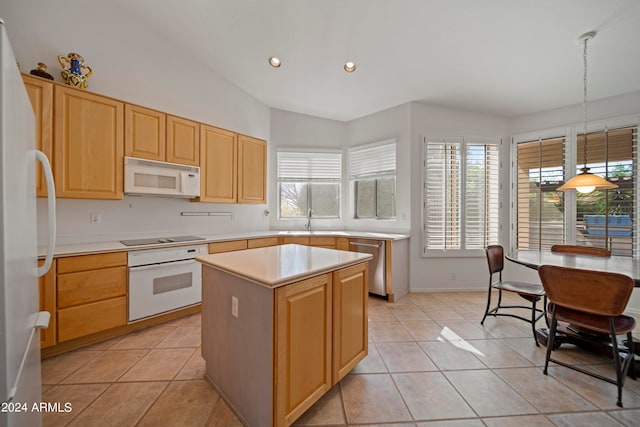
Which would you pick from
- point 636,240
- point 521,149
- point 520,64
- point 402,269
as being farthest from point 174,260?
point 636,240

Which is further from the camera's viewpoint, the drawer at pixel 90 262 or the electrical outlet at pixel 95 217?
the electrical outlet at pixel 95 217

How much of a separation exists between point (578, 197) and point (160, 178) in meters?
5.57

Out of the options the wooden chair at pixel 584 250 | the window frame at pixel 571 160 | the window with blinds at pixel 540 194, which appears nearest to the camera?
the wooden chair at pixel 584 250

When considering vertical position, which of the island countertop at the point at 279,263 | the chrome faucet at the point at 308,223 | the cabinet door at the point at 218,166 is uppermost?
the cabinet door at the point at 218,166

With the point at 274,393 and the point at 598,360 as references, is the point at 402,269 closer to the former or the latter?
the point at 598,360

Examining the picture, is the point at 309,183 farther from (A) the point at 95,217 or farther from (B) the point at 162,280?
(A) the point at 95,217

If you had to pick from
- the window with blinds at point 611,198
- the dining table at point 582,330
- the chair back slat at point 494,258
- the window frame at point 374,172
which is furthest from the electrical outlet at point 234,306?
the window with blinds at point 611,198

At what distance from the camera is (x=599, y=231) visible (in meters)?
3.45

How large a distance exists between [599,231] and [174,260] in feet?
17.8

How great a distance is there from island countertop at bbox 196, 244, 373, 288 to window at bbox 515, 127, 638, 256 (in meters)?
3.56

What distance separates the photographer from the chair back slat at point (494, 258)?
286 cm

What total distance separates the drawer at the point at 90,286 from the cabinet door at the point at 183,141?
54.8 inches

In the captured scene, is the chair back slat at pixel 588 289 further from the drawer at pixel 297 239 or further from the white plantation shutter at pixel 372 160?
the drawer at pixel 297 239

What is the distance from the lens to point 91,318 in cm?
233
